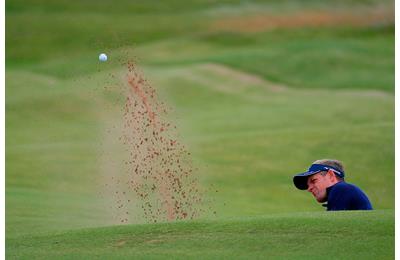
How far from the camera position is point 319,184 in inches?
300

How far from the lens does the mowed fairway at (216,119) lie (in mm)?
7395

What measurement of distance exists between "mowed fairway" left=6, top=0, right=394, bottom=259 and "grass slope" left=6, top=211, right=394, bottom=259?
2 cm

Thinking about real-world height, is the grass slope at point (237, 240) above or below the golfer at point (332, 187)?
below

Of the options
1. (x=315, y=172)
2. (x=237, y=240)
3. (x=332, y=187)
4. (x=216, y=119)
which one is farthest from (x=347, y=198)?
(x=216, y=119)

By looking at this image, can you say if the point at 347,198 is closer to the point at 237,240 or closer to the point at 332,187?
the point at 332,187

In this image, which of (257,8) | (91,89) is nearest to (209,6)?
(257,8)

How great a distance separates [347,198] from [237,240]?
3.37ft

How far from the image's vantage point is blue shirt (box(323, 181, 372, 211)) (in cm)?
758

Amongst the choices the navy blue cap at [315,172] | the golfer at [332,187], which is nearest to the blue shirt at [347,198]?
the golfer at [332,187]

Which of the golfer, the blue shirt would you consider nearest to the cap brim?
the golfer

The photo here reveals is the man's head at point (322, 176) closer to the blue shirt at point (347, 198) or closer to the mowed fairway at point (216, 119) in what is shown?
the blue shirt at point (347, 198)

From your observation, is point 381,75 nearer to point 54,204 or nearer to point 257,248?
point 54,204

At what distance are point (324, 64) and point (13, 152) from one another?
16.5m

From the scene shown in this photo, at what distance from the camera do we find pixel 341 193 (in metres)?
7.66
